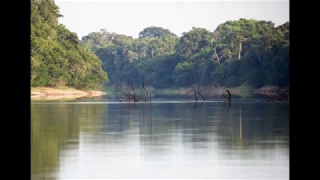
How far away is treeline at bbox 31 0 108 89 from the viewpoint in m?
28.2

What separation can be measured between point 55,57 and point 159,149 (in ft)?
71.8

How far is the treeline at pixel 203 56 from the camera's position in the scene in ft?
103

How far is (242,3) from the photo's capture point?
4091cm

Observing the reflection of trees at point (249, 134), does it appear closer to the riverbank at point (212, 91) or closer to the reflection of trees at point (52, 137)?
the reflection of trees at point (52, 137)

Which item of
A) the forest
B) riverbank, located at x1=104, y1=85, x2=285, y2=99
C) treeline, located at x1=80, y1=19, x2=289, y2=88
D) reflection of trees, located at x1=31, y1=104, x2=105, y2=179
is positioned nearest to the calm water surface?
reflection of trees, located at x1=31, y1=104, x2=105, y2=179

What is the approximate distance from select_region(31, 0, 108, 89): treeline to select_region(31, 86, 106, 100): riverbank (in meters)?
0.22

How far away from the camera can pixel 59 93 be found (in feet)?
93.5

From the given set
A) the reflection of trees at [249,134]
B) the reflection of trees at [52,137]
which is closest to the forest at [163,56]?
the reflection of trees at [52,137]

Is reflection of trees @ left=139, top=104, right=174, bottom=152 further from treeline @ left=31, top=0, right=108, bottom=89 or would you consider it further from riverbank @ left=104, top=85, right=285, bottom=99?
riverbank @ left=104, top=85, right=285, bottom=99

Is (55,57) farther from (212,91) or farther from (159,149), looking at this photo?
(159,149)

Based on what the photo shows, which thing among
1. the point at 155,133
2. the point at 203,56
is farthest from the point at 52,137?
the point at 203,56

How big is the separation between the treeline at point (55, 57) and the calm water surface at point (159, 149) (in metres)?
16.4
